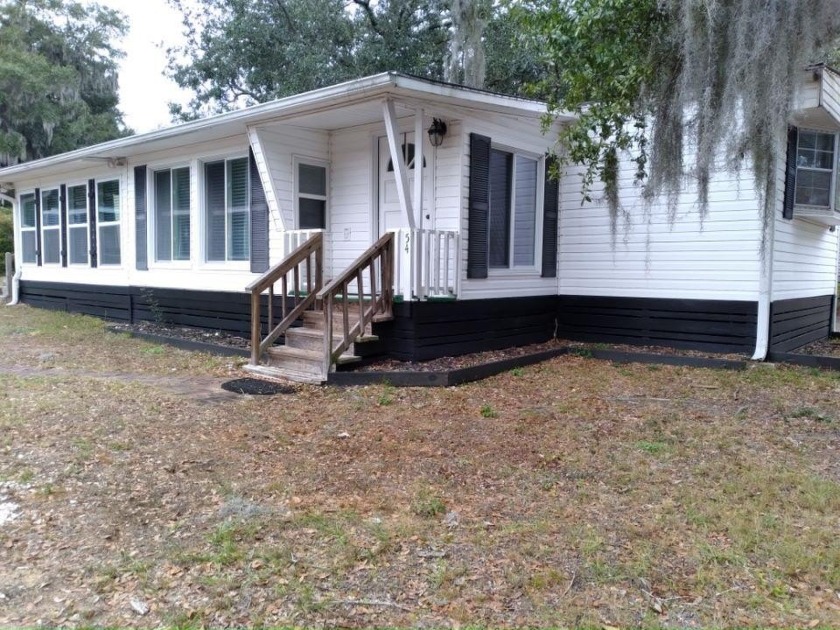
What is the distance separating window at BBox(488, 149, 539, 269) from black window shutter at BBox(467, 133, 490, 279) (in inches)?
14.1

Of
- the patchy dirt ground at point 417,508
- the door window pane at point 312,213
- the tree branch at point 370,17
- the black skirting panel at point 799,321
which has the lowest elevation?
the patchy dirt ground at point 417,508

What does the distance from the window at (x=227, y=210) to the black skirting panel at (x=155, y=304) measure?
0.64 metres

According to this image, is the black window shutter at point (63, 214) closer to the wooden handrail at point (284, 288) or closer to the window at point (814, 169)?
the wooden handrail at point (284, 288)

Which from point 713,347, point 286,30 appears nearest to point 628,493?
point 713,347

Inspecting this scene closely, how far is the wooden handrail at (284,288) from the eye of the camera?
682 centimetres

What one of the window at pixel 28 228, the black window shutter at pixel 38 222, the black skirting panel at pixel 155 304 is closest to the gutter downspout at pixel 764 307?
the black skirting panel at pixel 155 304

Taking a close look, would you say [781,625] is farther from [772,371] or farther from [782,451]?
[772,371]

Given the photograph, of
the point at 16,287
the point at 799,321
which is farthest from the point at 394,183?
the point at 16,287

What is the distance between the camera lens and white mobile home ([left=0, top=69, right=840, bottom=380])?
6887mm

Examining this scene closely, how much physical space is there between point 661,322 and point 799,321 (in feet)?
7.12

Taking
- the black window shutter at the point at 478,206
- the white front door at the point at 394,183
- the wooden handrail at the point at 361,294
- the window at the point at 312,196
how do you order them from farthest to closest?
1. the window at the point at 312,196
2. the white front door at the point at 394,183
3. the black window shutter at the point at 478,206
4. the wooden handrail at the point at 361,294

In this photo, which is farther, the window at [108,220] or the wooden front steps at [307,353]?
the window at [108,220]

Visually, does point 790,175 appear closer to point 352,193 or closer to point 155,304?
point 352,193

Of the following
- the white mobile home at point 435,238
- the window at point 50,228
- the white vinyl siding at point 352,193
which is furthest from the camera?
the window at point 50,228
